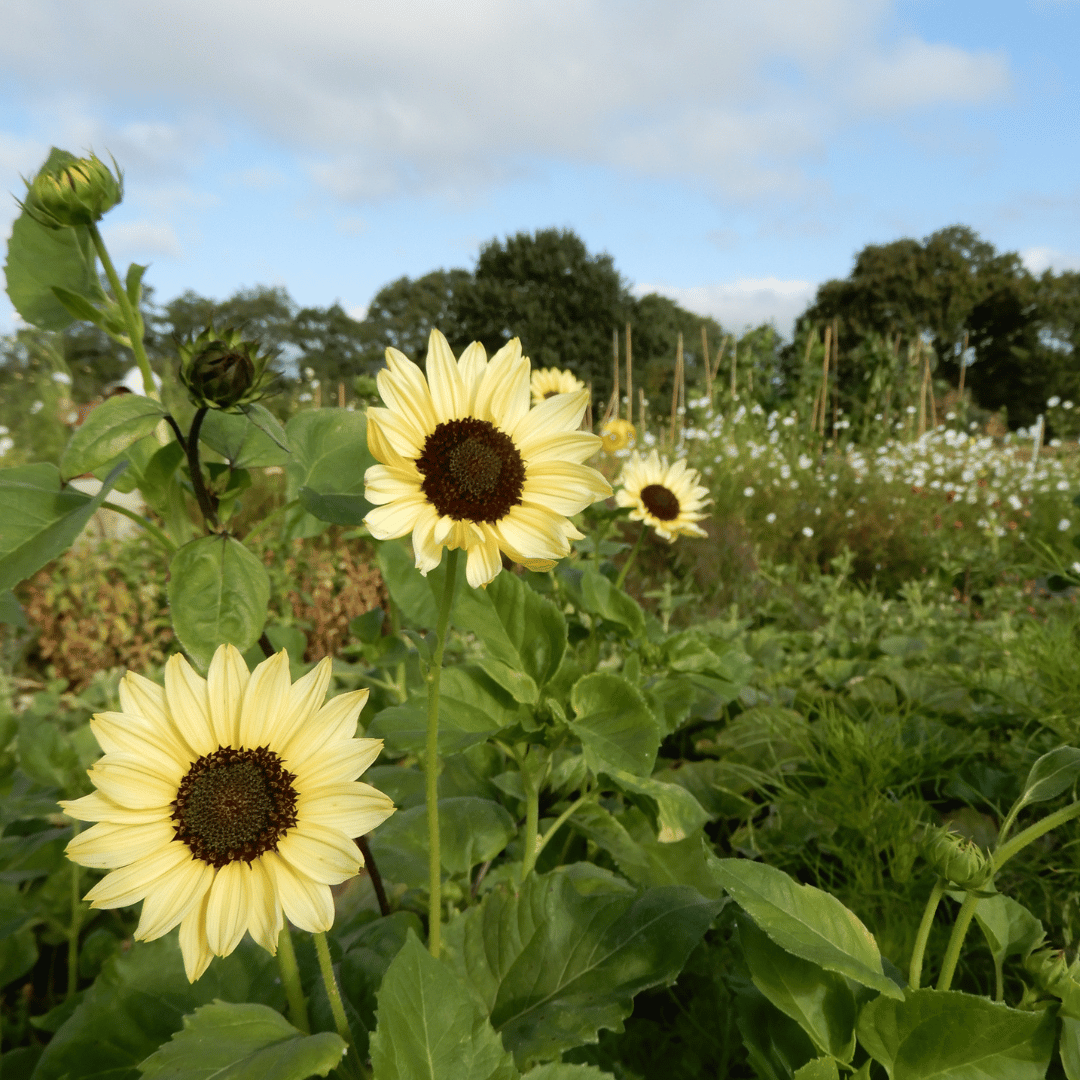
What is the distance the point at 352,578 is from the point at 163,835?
3.60 m

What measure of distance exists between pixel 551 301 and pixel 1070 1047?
22.3 metres

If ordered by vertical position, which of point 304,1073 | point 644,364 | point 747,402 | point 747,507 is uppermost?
point 644,364

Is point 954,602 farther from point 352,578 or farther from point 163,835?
point 163,835

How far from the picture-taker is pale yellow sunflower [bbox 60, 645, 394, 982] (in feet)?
2.05

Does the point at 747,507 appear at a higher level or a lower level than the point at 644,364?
lower

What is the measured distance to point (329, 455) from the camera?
0.85 meters

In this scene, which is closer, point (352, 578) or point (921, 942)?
point (921, 942)

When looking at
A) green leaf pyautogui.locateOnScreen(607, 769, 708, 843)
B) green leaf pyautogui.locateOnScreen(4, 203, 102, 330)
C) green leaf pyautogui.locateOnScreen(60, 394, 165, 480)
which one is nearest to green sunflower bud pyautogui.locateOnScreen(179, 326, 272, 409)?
green leaf pyautogui.locateOnScreen(60, 394, 165, 480)

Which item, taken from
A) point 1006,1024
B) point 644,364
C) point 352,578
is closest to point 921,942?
point 1006,1024

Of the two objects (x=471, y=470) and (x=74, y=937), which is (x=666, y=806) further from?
(x=74, y=937)

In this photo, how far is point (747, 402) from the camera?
9.79 metres

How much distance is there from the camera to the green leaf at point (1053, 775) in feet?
2.37

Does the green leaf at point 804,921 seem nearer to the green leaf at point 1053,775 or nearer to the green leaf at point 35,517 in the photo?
the green leaf at point 1053,775

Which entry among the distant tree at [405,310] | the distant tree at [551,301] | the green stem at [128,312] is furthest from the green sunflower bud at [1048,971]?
the distant tree at [405,310]
